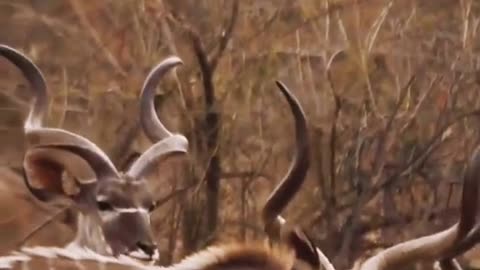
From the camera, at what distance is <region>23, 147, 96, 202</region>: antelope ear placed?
162 inches

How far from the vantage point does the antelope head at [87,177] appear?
409 cm

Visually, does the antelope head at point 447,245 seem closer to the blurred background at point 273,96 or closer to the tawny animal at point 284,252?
the tawny animal at point 284,252

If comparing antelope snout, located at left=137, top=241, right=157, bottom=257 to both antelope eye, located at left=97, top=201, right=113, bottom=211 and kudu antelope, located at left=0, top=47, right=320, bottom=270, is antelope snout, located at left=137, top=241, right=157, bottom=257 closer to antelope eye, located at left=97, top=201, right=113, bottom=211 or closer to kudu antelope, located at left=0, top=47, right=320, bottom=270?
kudu antelope, located at left=0, top=47, right=320, bottom=270

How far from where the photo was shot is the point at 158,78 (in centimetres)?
451

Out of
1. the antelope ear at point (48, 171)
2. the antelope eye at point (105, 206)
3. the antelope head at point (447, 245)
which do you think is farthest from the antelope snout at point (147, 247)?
the antelope head at point (447, 245)

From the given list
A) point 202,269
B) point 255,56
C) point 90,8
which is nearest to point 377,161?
point 255,56

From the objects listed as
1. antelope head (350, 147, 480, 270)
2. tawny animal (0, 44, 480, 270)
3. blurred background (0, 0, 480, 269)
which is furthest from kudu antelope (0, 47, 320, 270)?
blurred background (0, 0, 480, 269)

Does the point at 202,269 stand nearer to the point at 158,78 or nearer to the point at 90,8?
the point at 158,78

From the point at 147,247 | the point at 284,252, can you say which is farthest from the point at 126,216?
the point at 284,252

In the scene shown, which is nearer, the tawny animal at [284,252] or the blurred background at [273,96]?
the tawny animal at [284,252]

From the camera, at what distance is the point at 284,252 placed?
268cm

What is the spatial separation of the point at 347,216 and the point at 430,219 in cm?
38

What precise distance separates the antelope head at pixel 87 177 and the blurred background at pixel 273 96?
116cm

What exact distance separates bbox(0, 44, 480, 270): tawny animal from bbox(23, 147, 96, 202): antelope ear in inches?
16.1
